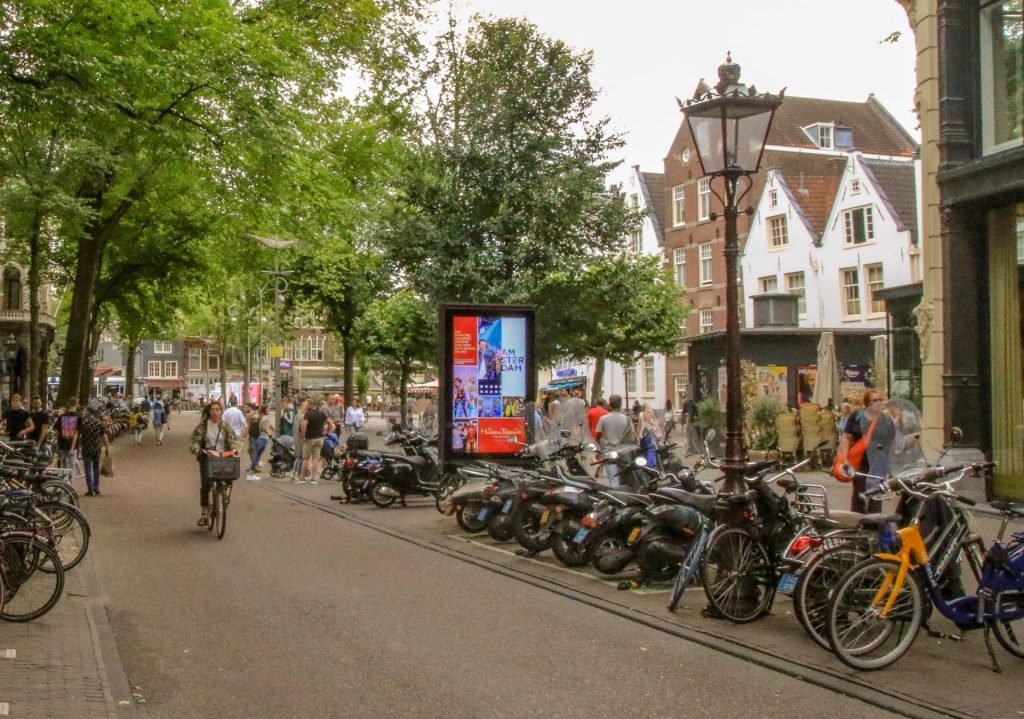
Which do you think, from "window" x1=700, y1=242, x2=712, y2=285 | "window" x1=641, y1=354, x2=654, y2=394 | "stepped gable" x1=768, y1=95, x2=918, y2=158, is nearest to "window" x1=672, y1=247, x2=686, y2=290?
"window" x1=700, y1=242, x2=712, y2=285

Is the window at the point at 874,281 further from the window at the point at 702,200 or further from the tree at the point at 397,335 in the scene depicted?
the tree at the point at 397,335

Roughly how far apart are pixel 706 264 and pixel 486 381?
38.0 metres

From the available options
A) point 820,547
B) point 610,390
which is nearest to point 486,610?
point 820,547

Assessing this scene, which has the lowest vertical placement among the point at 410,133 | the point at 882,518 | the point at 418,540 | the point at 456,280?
the point at 418,540

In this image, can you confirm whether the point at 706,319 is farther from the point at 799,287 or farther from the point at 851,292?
the point at 851,292

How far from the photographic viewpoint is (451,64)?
32.6m

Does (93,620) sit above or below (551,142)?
below

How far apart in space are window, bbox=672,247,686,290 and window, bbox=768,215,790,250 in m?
6.47

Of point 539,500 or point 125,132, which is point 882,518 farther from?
point 125,132

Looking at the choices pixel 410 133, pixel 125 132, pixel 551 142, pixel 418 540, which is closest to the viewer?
pixel 418 540

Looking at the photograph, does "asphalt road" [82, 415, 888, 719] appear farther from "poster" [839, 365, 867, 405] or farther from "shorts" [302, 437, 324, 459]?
"poster" [839, 365, 867, 405]

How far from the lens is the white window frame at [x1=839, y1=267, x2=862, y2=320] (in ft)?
142

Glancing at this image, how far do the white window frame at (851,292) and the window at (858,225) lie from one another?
43.4 inches

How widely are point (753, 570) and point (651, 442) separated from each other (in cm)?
559
